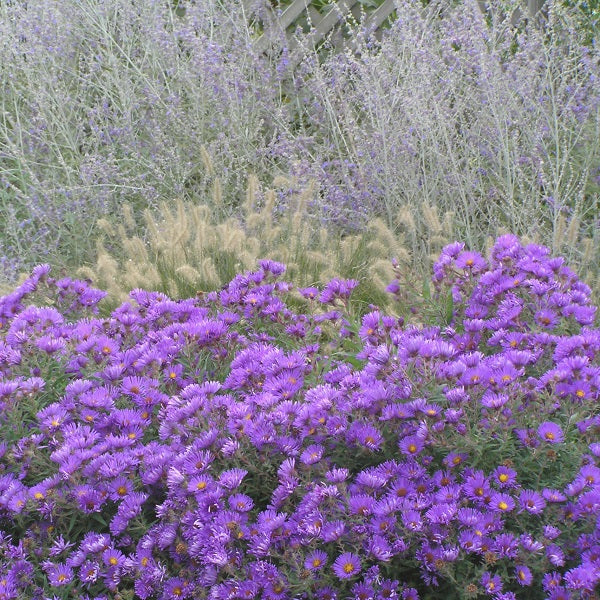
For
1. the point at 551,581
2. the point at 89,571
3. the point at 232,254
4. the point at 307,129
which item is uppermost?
the point at 89,571

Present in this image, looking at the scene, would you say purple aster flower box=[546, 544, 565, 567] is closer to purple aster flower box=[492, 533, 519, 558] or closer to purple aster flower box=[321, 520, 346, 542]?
purple aster flower box=[492, 533, 519, 558]

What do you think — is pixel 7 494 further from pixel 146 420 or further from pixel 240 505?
pixel 240 505

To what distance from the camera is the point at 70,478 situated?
5.62ft

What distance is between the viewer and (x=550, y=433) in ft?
5.17

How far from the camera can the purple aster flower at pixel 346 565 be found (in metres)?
1.46

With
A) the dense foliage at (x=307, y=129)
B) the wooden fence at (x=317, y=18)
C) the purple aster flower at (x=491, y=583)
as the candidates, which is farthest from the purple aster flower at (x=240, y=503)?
the wooden fence at (x=317, y=18)

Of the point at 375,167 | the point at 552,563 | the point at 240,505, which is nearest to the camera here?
the point at 552,563

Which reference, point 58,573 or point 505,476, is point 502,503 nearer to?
point 505,476

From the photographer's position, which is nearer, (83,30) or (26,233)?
(26,233)

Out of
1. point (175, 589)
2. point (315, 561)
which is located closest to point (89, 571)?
point (175, 589)

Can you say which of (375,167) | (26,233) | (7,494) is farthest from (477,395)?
(26,233)

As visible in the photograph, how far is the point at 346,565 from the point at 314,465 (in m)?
0.25

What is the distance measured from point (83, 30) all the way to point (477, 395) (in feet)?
14.5

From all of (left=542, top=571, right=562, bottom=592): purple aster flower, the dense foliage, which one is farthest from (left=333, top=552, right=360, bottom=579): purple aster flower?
the dense foliage
